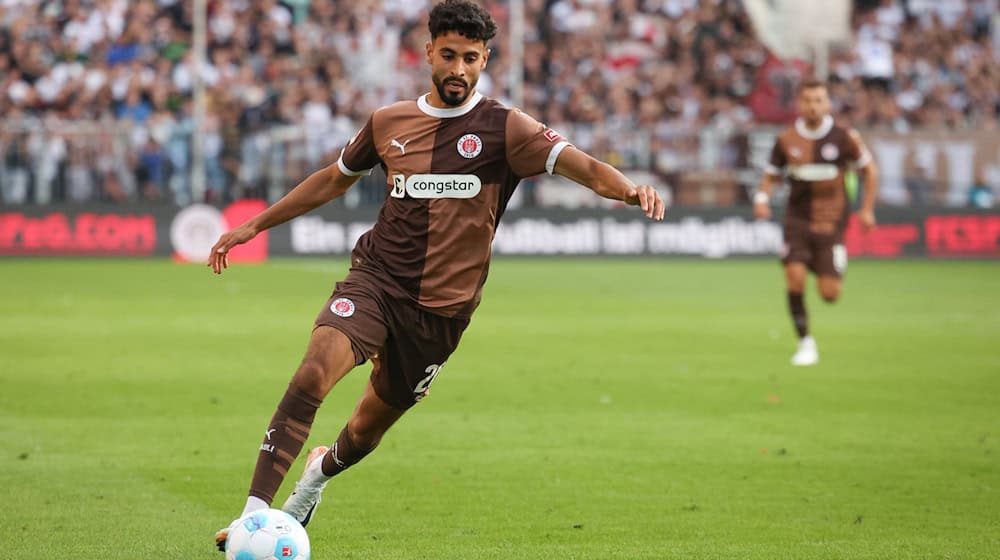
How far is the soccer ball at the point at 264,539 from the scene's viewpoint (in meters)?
5.70

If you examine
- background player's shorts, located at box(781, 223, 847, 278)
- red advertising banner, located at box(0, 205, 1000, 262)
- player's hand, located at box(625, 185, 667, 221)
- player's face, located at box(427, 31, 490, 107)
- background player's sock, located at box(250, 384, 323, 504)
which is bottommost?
red advertising banner, located at box(0, 205, 1000, 262)

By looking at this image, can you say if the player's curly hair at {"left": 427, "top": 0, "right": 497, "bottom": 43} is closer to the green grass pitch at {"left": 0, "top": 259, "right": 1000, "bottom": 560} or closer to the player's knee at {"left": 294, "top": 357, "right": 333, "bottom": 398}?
the player's knee at {"left": 294, "top": 357, "right": 333, "bottom": 398}

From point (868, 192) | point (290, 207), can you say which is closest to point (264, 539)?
point (290, 207)

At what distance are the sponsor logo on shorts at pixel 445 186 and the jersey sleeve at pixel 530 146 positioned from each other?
0.20m

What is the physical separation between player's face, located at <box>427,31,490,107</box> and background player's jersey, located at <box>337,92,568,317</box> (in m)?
0.15

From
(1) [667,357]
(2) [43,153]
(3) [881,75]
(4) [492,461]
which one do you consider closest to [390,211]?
(4) [492,461]

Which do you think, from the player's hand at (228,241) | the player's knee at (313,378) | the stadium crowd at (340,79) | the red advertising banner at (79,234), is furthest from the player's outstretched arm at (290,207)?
the red advertising banner at (79,234)

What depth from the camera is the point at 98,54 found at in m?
29.5

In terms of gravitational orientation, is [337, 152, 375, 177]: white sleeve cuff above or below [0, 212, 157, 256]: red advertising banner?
above

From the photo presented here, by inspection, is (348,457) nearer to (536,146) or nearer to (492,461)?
(536,146)

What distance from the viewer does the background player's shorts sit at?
14794 mm

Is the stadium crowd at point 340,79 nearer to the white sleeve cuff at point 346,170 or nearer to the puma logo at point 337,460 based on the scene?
the white sleeve cuff at point 346,170

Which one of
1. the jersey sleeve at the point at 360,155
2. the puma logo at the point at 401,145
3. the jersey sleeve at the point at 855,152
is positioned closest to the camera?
the puma logo at the point at 401,145

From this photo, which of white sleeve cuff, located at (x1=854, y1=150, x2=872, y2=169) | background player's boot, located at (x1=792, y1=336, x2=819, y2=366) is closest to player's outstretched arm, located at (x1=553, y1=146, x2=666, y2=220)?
background player's boot, located at (x1=792, y1=336, x2=819, y2=366)
